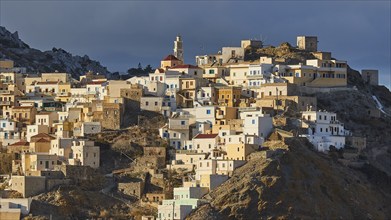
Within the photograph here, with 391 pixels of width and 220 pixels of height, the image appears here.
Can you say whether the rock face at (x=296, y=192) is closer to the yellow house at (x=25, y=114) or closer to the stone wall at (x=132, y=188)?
the stone wall at (x=132, y=188)

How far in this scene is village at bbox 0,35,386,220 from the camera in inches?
3730

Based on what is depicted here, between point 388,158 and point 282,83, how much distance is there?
343 inches

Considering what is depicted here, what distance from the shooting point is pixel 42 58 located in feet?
452

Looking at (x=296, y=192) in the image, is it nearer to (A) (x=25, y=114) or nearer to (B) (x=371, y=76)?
(A) (x=25, y=114)

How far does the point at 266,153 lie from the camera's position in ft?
310

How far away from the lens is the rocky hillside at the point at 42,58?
439 ft

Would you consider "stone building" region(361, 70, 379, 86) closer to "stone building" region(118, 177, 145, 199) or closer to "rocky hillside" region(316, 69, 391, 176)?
"rocky hillside" region(316, 69, 391, 176)

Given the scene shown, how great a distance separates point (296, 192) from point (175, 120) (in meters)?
12.2

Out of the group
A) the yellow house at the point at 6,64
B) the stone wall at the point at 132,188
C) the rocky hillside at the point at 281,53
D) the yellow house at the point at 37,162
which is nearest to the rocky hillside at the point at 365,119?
the rocky hillside at the point at 281,53

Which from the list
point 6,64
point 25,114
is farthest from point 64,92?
point 6,64

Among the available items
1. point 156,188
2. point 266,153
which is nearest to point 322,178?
point 266,153

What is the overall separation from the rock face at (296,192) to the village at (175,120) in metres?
1.24

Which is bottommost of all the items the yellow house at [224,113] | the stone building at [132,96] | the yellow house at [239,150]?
the yellow house at [239,150]

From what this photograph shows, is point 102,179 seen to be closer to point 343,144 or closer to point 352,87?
point 343,144
